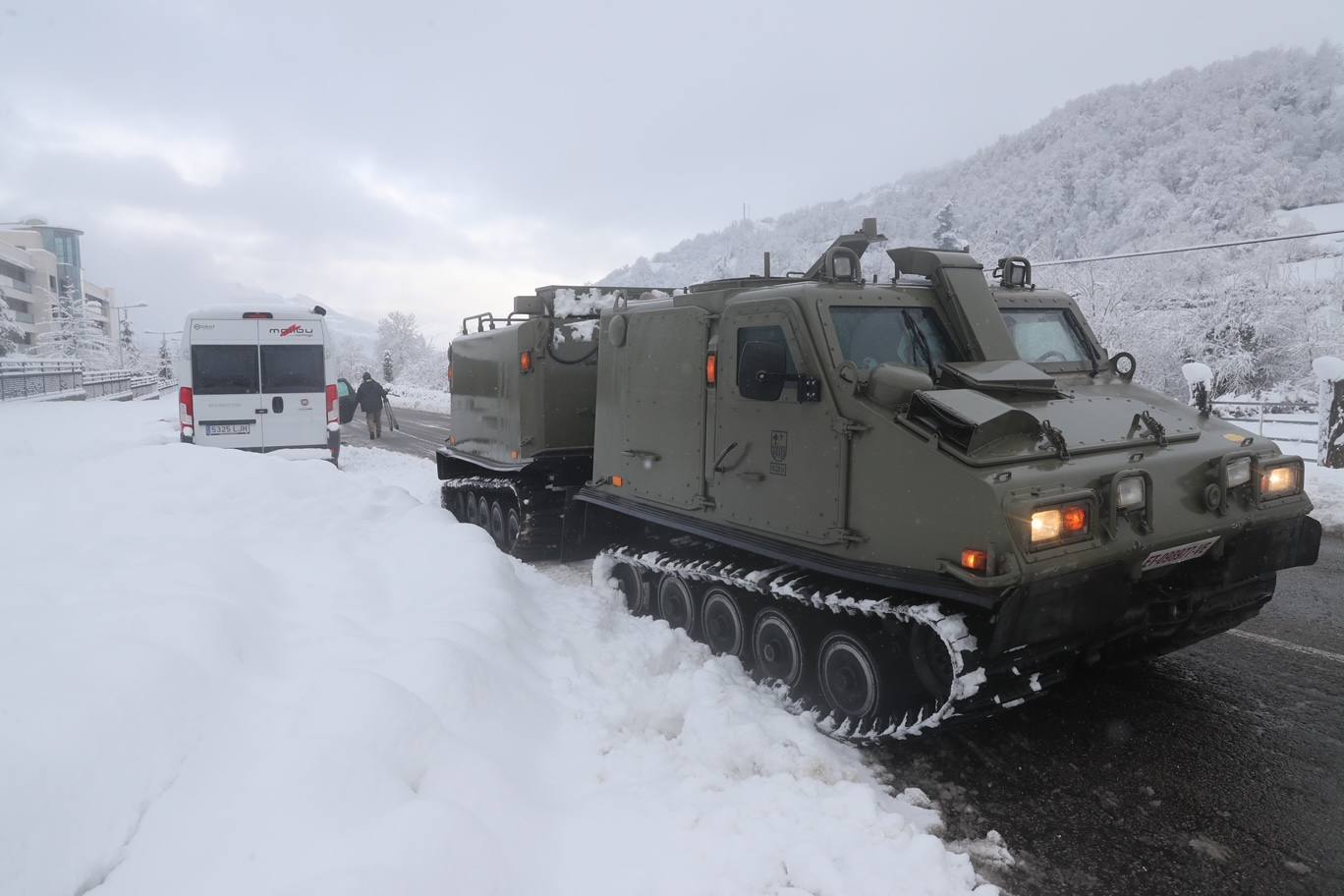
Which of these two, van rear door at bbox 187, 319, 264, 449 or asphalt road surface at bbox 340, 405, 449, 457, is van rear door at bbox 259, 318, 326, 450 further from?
asphalt road surface at bbox 340, 405, 449, 457

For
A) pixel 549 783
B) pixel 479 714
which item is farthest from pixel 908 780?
pixel 479 714

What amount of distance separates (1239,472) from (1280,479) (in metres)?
0.42

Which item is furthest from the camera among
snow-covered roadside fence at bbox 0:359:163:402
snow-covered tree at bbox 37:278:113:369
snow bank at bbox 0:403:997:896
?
snow-covered tree at bbox 37:278:113:369

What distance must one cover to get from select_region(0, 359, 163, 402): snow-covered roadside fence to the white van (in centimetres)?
2111

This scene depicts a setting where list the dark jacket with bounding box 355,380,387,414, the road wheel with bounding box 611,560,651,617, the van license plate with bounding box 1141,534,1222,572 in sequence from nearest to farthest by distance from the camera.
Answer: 1. the van license plate with bounding box 1141,534,1222,572
2. the road wheel with bounding box 611,560,651,617
3. the dark jacket with bounding box 355,380,387,414

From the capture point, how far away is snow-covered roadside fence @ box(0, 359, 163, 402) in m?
30.0

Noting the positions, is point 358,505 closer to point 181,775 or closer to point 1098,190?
point 181,775

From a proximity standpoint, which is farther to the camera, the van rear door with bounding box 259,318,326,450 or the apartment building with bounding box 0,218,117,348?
the apartment building with bounding box 0,218,117,348

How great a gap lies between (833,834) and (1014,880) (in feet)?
2.55

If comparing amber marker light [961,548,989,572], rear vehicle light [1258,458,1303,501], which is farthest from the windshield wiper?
rear vehicle light [1258,458,1303,501]

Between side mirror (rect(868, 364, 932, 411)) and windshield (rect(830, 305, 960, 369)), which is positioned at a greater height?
windshield (rect(830, 305, 960, 369))

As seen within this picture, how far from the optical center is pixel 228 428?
556 inches

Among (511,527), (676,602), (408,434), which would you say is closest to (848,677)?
(676,602)

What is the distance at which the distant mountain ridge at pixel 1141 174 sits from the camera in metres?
69.9
